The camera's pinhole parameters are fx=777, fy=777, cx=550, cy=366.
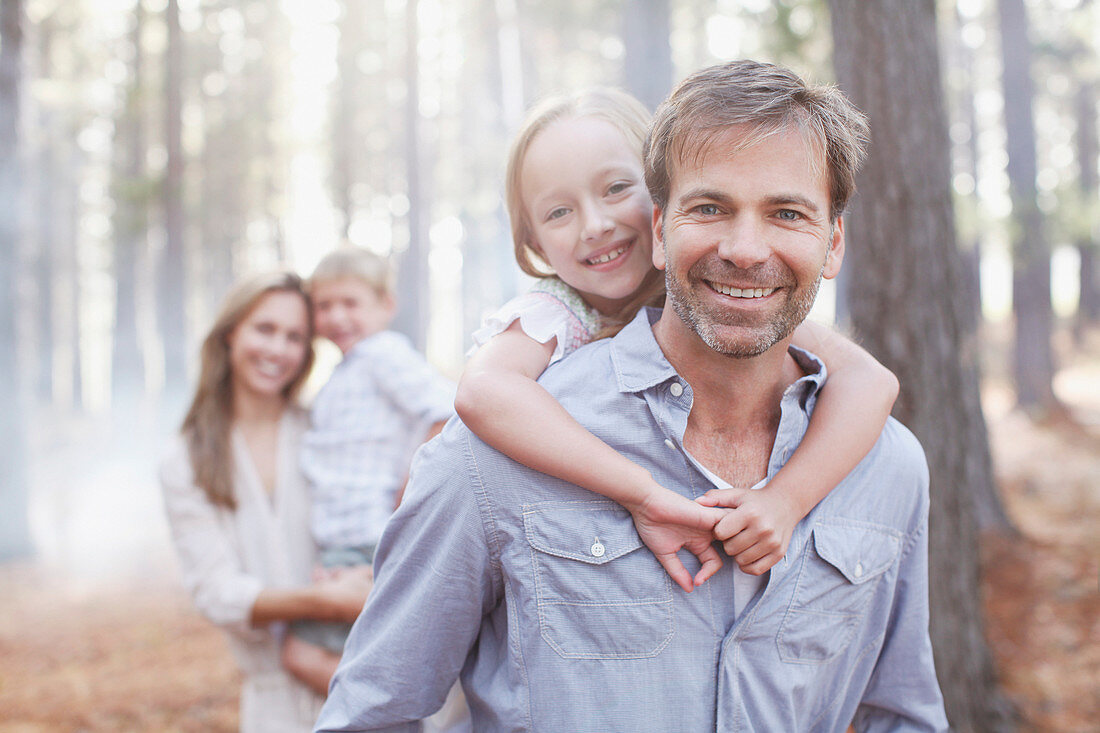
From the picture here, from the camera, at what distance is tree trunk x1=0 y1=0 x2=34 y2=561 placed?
370 inches

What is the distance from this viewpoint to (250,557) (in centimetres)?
337

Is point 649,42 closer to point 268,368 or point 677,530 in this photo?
point 268,368

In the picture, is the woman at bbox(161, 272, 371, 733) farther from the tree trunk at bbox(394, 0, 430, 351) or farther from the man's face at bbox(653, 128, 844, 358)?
the tree trunk at bbox(394, 0, 430, 351)

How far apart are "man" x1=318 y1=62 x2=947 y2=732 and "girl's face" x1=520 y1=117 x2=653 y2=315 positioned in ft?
0.93

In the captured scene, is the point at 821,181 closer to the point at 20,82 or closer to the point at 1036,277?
the point at 20,82

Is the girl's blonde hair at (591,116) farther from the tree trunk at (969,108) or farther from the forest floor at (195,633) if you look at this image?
the tree trunk at (969,108)

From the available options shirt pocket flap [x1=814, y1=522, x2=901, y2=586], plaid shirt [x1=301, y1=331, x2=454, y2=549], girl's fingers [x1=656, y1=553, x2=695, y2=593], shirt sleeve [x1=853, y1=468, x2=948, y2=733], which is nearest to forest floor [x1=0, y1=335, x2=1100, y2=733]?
shirt sleeve [x1=853, y1=468, x2=948, y2=733]

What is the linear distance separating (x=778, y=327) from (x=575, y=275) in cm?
74

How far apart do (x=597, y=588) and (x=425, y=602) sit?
1.35 ft

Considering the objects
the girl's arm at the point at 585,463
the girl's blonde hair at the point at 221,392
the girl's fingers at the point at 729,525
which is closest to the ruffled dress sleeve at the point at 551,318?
the girl's arm at the point at 585,463

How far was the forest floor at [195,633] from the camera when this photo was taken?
5465mm

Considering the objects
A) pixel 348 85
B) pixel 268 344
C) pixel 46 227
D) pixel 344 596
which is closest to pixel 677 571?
pixel 344 596

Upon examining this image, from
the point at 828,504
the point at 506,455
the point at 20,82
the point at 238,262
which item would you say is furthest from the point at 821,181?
the point at 238,262

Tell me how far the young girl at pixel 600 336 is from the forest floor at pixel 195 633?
3883 mm
